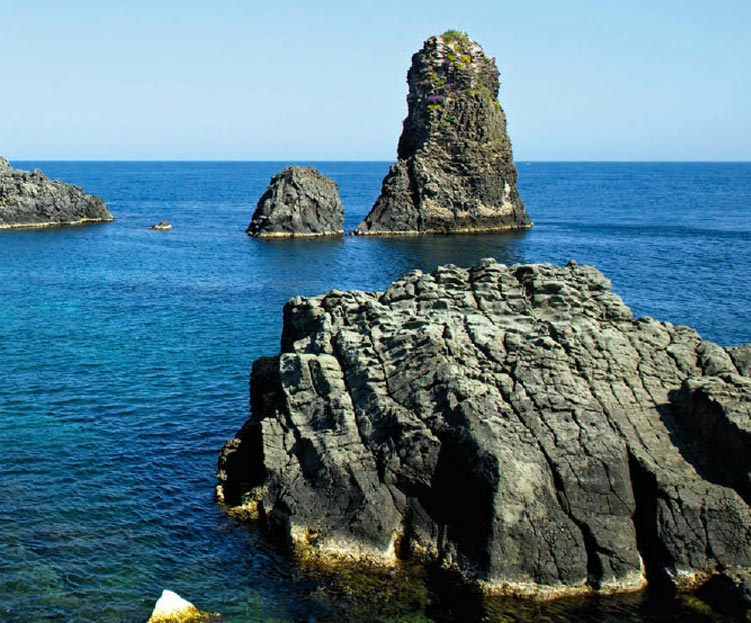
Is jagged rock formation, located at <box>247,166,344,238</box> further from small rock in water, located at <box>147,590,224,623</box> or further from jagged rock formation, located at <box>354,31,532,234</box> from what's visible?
small rock in water, located at <box>147,590,224,623</box>

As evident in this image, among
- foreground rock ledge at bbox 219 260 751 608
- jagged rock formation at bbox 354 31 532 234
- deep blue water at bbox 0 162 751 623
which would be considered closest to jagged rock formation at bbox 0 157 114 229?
deep blue water at bbox 0 162 751 623

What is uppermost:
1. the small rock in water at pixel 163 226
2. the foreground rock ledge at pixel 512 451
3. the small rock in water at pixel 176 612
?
the foreground rock ledge at pixel 512 451

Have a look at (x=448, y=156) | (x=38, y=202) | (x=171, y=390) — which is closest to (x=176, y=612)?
(x=171, y=390)

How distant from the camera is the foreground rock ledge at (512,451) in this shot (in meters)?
27.8

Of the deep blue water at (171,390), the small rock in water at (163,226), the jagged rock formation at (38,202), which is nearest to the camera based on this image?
the deep blue water at (171,390)

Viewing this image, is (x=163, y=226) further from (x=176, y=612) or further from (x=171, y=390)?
(x=176, y=612)

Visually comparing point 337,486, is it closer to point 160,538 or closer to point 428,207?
point 160,538

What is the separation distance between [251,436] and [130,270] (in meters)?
63.6

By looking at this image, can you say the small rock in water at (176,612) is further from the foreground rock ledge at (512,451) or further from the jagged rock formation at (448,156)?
the jagged rock formation at (448,156)

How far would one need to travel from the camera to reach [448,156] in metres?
129

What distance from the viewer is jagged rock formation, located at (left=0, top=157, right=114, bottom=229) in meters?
137

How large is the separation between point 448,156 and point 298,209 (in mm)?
23459

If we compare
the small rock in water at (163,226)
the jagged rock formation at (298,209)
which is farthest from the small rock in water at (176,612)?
the small rock in water at (163,226)

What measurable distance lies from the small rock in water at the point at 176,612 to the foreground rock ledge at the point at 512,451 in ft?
15.4
